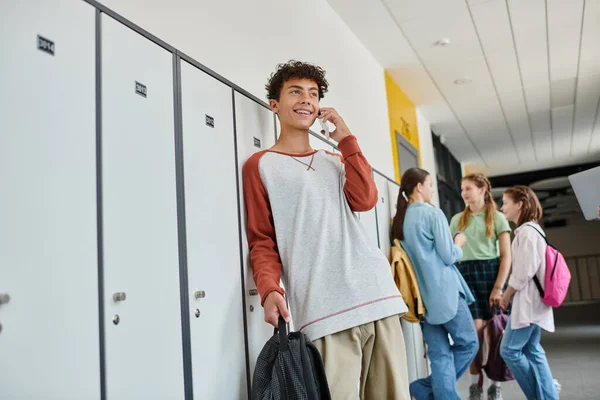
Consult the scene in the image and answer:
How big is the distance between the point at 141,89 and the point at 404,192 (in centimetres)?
238

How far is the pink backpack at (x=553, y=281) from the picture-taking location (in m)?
3.03

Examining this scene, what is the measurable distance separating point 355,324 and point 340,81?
7.62 ft

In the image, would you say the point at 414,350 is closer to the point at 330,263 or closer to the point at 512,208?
the point at 512,208

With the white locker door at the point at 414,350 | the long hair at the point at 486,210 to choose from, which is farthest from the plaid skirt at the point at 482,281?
the white locker door at the point at 414,350

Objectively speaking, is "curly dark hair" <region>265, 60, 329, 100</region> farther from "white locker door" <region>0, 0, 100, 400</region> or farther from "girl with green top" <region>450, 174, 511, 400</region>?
"girl with green top" <region>450, 174, 511, 400</region>

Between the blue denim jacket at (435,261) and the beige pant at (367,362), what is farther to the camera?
the blue denim jacket at (435,261)

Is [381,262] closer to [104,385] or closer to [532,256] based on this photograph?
[104,385]

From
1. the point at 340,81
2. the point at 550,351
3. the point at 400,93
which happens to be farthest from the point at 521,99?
the point at 340,81

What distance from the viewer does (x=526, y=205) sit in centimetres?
338

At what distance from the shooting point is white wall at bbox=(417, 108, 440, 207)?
6.52 m

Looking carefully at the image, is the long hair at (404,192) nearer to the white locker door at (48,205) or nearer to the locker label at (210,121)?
the locker label at (210,121)

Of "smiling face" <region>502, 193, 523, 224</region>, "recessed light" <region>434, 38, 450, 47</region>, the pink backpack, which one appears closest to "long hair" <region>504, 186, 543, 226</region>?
"smiling face" <region>502, 193, 523, 224</region>

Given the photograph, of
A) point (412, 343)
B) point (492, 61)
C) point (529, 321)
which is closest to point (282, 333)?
point (529, 321)

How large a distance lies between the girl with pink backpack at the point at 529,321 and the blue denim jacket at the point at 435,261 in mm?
305
